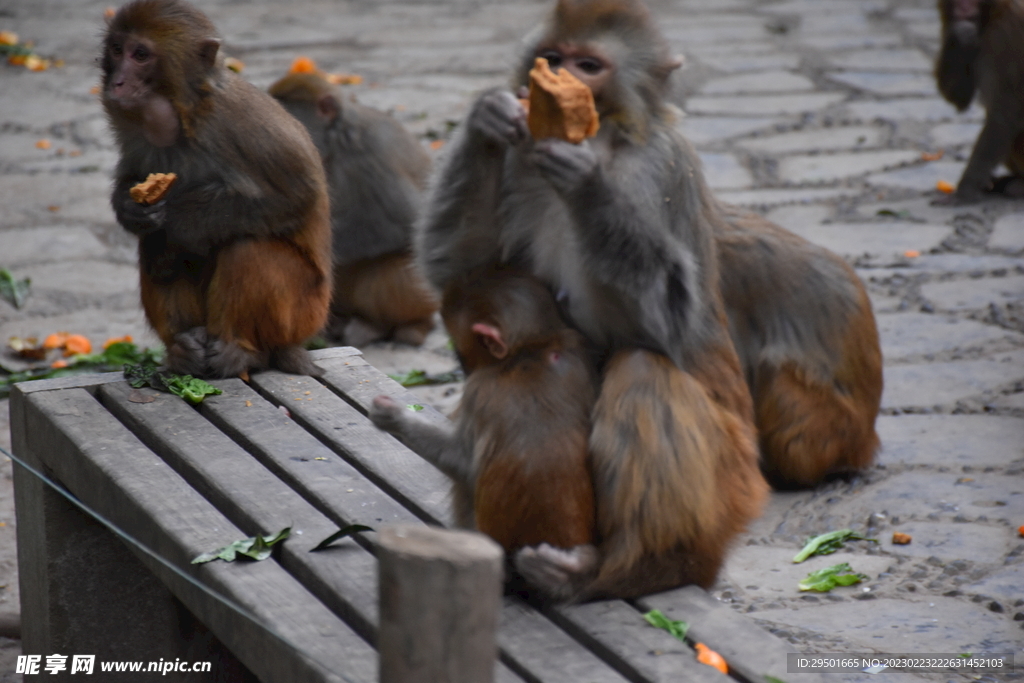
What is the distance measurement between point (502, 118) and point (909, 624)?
2177 millimetres

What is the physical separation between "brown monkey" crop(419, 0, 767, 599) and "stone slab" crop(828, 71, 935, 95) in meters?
8.22

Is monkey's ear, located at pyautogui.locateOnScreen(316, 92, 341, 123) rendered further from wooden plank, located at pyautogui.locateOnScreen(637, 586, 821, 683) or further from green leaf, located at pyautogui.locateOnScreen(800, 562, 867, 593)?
wooden plank, located at pyautogui.locateOnScreen(637, 586, 821, 683)

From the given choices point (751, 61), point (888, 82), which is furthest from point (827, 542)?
point (751, 61)

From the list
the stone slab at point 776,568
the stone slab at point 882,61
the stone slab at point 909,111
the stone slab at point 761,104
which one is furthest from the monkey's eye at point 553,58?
the stone slab at point 882,61

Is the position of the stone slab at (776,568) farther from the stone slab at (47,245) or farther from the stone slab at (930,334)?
the stone slab at (47,245)

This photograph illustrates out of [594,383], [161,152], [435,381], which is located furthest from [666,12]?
[594,383]

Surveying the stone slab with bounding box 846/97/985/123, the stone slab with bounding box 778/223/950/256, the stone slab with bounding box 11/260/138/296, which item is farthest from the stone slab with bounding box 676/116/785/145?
the stone slab with bounding box 11/260/138/296

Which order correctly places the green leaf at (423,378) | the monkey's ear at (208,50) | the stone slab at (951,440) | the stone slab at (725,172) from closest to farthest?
the monkey's ear at (208,50), the stone slab at (951,440), the green leaf at (423,378), the stone slab at (725,172)

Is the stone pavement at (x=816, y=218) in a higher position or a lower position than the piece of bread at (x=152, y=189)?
lower

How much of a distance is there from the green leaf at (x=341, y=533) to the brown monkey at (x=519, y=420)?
262 mm

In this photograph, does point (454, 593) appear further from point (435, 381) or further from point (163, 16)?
point (435, 381)

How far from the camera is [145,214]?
13.9 ft

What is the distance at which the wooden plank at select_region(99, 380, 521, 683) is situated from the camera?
291cm

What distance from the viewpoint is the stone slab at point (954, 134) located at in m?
9.70
